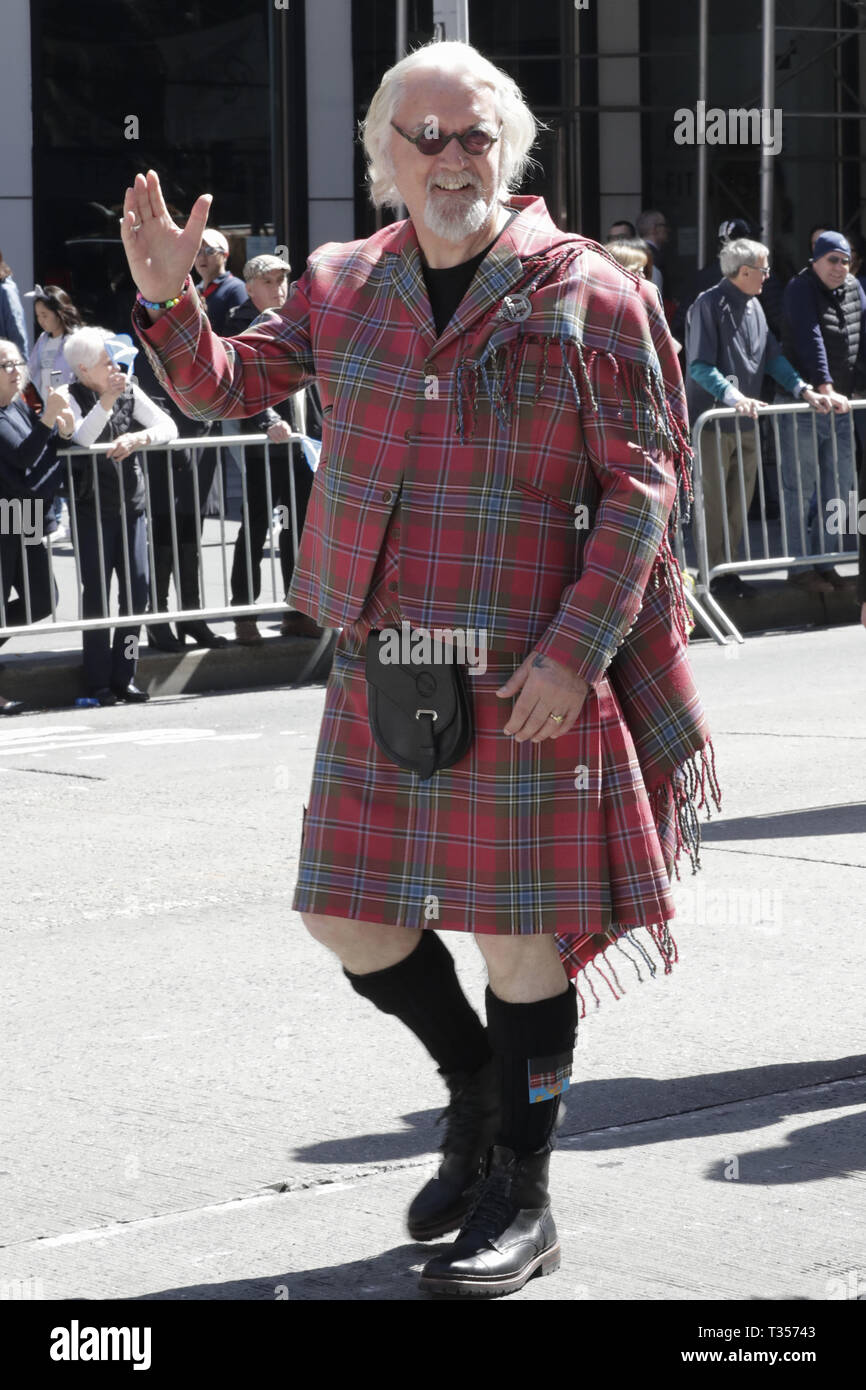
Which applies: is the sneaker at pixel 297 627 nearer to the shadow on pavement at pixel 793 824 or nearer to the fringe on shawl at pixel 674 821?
the shadow on pavement at pixel 793 824

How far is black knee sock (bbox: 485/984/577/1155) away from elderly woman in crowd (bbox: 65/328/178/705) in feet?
23.7

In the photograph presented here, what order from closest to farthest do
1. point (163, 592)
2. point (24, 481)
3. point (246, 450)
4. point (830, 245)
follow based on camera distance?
point (24, 481)
point (163, 592)
point (246, 450)
point (830, 245)

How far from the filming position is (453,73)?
11.3 ft

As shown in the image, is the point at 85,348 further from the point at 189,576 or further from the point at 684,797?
the point at 684,797

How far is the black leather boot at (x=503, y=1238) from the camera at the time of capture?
3430 mm

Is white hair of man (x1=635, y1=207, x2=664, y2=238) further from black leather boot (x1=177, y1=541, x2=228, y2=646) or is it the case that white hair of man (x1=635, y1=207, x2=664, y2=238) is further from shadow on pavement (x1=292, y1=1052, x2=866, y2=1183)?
shadow on pavement (x1=292, y1=1052, x2=866, y2=1183)

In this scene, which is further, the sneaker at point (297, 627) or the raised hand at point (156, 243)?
the sneaker at point (297, 627)

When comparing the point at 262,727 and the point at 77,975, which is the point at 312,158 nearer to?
the point at 262,727

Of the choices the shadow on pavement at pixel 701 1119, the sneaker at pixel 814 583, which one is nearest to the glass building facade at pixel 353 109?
the sneaker at pixel 814 583

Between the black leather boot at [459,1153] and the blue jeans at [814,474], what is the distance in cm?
904

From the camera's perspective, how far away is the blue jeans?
12.5 m

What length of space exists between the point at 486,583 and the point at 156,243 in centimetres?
79

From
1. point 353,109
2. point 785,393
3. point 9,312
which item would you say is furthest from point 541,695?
point 353,109

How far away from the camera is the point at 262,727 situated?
31.9ft
